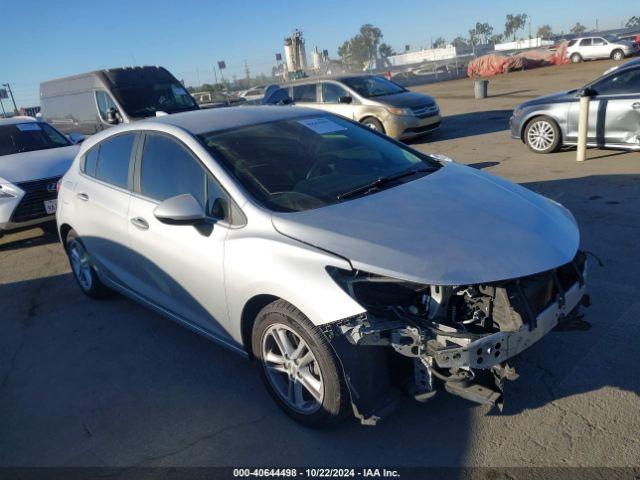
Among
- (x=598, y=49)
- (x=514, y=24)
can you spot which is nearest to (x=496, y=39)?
(x=514, y=24)

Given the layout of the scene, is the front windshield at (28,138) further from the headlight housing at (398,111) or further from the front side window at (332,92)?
→ the headlight housing at (398,111)

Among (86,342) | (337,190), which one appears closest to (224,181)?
(337,190)

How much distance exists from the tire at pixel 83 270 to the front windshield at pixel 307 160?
2.23 metres

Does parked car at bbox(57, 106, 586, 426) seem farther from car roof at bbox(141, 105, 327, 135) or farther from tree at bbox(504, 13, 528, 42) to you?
tree at bbox(504, 13, 528, 42)

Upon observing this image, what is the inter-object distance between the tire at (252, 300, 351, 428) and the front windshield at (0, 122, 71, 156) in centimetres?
730

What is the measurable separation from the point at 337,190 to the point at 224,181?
0.70 m

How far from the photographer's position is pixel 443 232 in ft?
9.11

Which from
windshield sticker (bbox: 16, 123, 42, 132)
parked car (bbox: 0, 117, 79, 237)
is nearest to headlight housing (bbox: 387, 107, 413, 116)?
parked car (bbox: 0, 117, 79, 237)

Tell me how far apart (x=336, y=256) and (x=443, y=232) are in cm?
59

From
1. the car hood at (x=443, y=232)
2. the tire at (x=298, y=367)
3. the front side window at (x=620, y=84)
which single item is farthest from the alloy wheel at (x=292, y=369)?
the front side window at (x=620, y=84)

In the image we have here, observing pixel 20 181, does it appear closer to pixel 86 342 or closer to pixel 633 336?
pixel 86 342

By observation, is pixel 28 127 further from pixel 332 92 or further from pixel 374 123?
pixel 374 123

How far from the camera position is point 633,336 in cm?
347

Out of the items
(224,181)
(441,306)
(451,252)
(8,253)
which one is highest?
(224,181)
